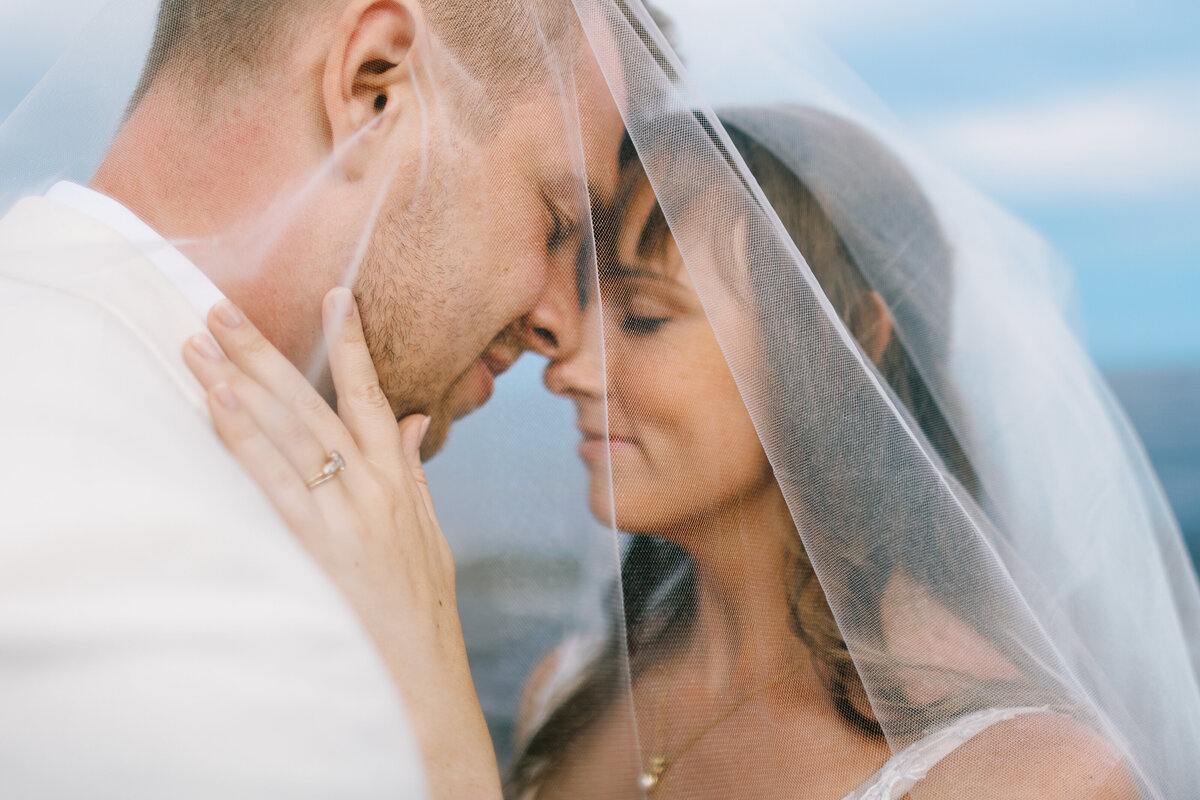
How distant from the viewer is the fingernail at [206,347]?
0.76m

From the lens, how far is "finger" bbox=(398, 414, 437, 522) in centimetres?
91

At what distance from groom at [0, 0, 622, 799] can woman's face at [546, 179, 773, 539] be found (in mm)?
54

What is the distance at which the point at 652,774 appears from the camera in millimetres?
938

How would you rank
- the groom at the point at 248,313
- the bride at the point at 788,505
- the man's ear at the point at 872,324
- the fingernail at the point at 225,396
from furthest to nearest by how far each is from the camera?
1. the man's ear at the point at 872,324
2. the bride at the point at 788,505
3. the fingernail at the point at 225,396
4. the groom at the point at 248,313

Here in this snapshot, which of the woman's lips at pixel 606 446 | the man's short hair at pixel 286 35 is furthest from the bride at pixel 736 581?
the man's short hair at pixel 286 35

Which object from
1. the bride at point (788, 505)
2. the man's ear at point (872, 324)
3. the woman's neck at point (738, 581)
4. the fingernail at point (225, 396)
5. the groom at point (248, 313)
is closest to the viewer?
the groom at point (248, 313)

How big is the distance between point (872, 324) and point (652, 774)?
25.4 inches

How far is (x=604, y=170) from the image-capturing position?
0.88 meters

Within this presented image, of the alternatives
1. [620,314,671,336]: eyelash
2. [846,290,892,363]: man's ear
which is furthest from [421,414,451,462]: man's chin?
[846,290,892,363]: man's ear

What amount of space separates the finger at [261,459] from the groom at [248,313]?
0.7 inches

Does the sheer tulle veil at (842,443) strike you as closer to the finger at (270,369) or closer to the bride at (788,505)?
the bride at (788,505)

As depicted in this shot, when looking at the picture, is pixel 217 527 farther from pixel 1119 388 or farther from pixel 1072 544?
pixel 1119 388

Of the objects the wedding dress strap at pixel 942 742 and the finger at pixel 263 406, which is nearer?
→ the finger at pixel 263 406

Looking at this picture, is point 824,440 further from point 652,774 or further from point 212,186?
point 212,186
